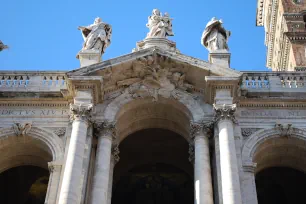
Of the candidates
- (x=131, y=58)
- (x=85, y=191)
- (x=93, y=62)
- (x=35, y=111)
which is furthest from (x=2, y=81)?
(x=85, y=191)

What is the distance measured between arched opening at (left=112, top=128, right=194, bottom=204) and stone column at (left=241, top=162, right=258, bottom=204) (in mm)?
4667

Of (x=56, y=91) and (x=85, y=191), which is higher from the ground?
(x=56, y=91)

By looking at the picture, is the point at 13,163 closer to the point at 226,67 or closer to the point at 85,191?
the point at 85,191

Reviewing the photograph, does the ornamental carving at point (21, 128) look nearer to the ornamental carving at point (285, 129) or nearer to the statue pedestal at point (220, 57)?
the statue pedestal at point (220, 57)

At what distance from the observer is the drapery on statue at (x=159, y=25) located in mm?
22406

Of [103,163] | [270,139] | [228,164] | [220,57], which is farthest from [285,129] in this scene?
[103,163]

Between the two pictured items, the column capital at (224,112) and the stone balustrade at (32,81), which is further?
the stone balustrade at (32,81)

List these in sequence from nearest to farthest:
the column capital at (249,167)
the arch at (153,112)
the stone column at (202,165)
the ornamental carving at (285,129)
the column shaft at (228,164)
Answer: the column shaft at (228,164) < the stone column at (202,165) < the column capital at (249,167) < the ornamental carving at (285,129) < the arch at (153,112)

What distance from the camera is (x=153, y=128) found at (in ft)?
70.6

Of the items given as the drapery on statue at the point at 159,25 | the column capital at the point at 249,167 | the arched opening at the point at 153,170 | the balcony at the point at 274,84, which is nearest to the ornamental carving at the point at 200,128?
the column capital at the point at 249,167

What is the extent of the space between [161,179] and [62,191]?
7687 mm

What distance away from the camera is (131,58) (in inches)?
773

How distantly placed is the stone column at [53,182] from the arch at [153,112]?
90.2 inches

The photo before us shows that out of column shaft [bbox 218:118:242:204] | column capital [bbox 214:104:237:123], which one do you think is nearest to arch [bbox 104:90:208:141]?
column capital [bbox 214:104:237:123]
